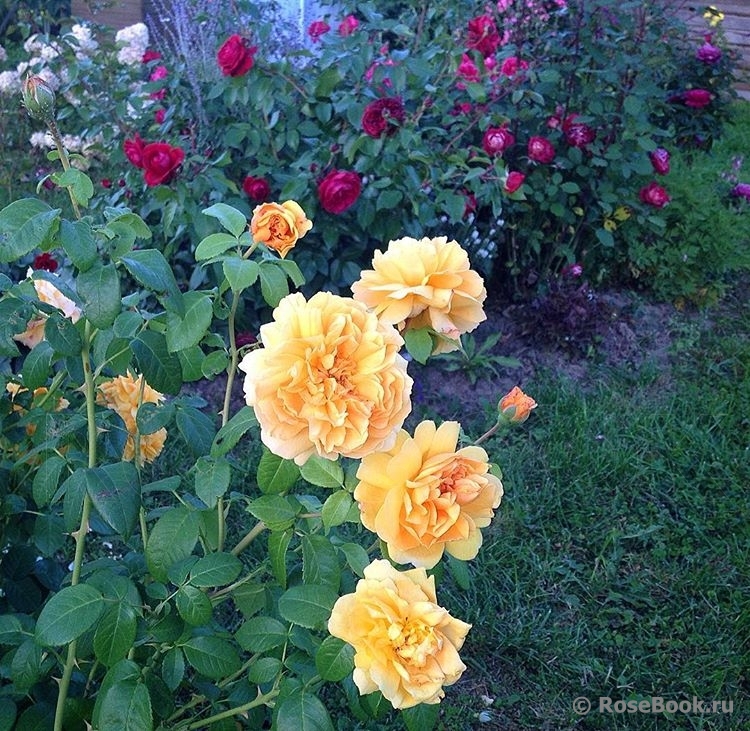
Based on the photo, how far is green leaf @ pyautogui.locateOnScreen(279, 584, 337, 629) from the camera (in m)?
1.00

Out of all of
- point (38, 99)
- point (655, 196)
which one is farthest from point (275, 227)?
point (655, 196)

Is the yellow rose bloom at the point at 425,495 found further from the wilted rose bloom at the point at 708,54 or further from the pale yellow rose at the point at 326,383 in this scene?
the wilted rose bloom at the point at 708,54

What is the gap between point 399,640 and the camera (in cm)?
84

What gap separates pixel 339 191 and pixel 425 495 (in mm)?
1855

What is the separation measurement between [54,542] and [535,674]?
1.28m

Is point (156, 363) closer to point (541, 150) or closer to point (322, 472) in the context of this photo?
point (322, 472)

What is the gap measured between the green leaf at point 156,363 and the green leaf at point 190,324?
0.15 feet

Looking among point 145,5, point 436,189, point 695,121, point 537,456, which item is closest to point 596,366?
point 537,456

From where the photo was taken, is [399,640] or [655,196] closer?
[399,640]

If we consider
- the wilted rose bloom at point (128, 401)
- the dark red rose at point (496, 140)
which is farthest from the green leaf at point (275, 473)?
the dark red rose at point (496, 140)

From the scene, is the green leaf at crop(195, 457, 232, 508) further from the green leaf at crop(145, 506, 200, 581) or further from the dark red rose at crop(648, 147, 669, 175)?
the dark red rose at crop(648, 147, 669, 175)

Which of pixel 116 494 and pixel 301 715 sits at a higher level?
pixel 116 494

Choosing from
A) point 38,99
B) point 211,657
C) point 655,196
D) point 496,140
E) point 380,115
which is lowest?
point 655,196

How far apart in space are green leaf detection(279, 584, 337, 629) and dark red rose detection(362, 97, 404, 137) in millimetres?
1960
